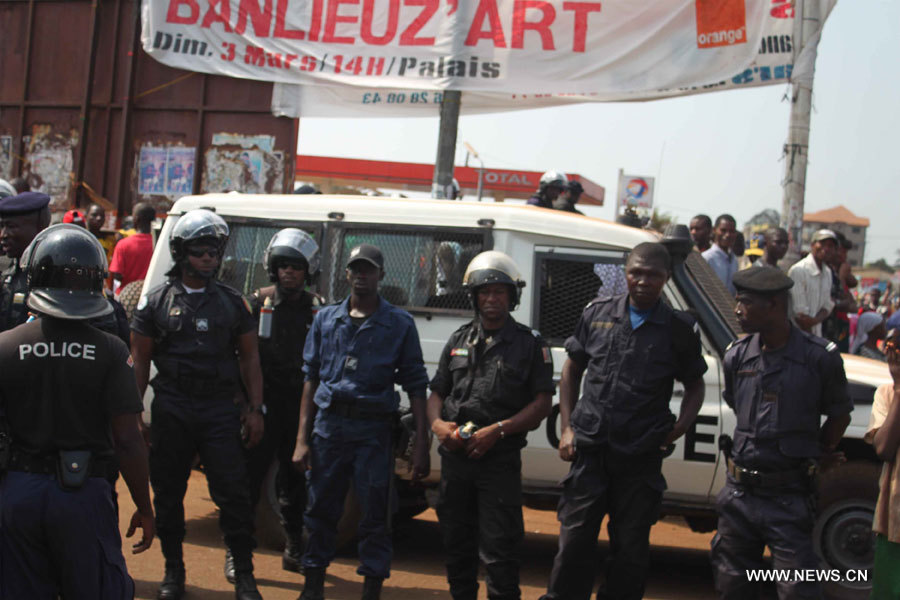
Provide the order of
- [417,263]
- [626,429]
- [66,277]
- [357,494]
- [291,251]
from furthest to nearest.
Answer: [417,263] < [291,251] < [357,494] < [626,429] < [66,277]

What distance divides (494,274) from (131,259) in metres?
5.08

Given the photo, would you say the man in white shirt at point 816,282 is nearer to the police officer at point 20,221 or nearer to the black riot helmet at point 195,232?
the black riot helmet at point 195,232

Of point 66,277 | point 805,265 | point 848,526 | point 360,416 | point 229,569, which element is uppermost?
point 805,265

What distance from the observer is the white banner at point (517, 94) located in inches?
383

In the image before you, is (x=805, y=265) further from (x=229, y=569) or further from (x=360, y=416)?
(x=229, y=569)

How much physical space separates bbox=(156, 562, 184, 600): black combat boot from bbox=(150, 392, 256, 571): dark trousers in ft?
0.13

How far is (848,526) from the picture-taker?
573 cm

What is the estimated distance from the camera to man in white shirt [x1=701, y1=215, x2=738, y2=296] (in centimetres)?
858

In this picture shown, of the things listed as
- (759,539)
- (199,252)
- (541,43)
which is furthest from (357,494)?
(541,43)

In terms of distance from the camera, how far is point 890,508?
12.3ft

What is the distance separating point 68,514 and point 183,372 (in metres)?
2.04

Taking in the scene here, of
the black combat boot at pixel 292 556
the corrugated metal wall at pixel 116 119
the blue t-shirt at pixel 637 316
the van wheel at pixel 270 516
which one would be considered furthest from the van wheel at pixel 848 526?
the corrugated metal wall at pixel 116 119

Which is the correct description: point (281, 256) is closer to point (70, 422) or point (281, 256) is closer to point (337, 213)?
point (337, 213)

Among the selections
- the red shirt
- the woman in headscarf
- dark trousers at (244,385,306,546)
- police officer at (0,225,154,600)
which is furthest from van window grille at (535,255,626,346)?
the woman in headscarf
